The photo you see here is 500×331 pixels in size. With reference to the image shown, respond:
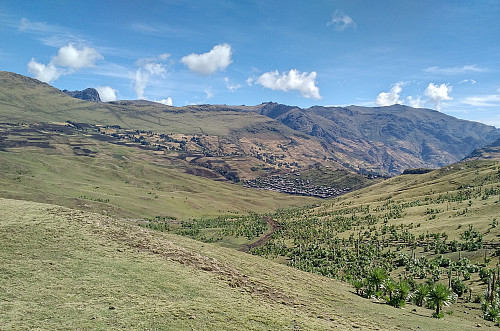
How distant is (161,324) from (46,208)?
41.9 meters

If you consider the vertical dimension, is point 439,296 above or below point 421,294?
above

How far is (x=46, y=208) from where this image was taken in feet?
189

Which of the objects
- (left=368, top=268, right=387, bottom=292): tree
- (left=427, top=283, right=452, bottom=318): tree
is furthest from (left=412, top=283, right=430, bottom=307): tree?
(left=368, top=268, right=387, bottom=292): tree

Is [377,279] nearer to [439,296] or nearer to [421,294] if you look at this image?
[421,294]

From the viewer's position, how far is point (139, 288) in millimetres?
37219

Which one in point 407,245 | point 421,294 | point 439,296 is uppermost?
point 439,296

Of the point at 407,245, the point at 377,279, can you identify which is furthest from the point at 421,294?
the point at 407,245

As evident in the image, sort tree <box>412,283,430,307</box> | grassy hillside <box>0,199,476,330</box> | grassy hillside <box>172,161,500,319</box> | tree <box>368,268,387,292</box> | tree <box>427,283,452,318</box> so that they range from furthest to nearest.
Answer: grassy hillside <box>172,161,500,319</box> < tree <box>368,268,387,292</box> < tree <box>412,283,430,307</box> < tree <box>427,283,452,318</box> < grassy hillside <box>0,199,476,330</box>

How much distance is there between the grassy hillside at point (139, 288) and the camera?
30328 millimetres

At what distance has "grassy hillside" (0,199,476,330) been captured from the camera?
30.3m

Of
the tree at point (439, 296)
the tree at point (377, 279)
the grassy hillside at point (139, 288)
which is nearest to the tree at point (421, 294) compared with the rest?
the tree at point (439, 296)

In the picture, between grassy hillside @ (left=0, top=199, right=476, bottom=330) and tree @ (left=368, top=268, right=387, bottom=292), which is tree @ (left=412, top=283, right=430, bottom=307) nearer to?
grassy hillside @ (left=0, top=199, right=476, bottom=330)

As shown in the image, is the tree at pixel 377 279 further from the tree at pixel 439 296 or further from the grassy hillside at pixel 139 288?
the tree at pixel 439 296

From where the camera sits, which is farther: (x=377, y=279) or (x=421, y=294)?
(x=377, y=279)
